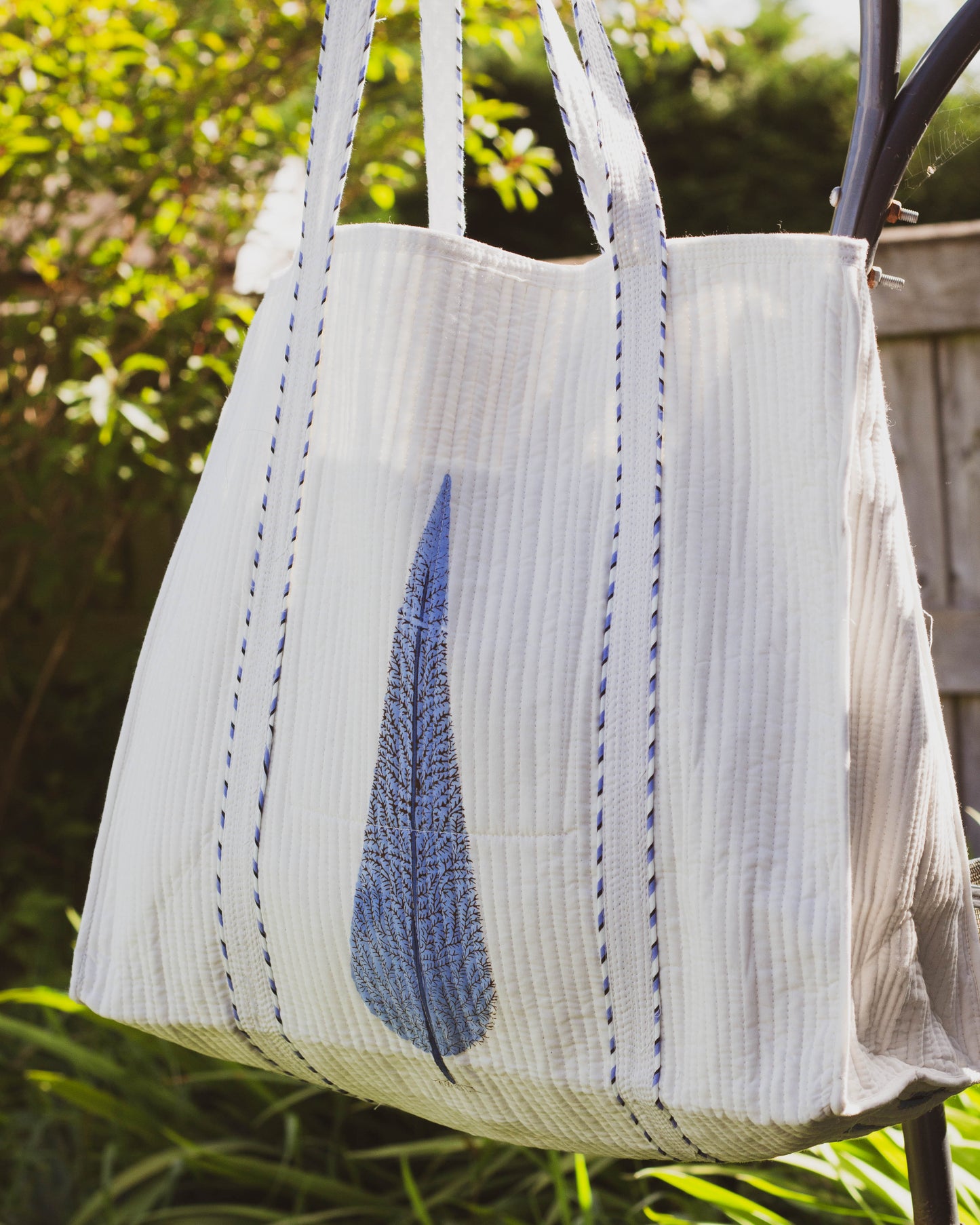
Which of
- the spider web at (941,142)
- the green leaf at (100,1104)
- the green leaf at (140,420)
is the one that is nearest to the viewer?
the spider web at (941,142)

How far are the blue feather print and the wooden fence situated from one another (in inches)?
63.7

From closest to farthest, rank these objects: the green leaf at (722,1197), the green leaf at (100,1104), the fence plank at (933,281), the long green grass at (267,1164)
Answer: the green leaf at (722,1197), the long green grass at (267,1164), the green leaf at (100,1104), the fence plank at (933,281)

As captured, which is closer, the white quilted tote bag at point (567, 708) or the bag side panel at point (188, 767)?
the white quilted tote bag at point (567, 708)

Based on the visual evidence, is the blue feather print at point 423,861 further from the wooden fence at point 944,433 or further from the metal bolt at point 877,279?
the wooden fence at point 944,433

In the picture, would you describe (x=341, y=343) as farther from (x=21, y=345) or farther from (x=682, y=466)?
(x=21, y=345)

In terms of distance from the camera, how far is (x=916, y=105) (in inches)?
26.1

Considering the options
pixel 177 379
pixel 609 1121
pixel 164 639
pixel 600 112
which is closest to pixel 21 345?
pixel 177 379

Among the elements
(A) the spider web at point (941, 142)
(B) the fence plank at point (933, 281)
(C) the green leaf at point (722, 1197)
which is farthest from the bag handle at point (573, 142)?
(B) the fence plank at point (933, 281)

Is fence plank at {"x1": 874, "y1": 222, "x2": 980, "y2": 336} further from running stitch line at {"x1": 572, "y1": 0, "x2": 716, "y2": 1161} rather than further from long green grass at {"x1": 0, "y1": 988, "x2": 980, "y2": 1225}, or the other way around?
running stitch line at {"x1": 572, "y1": 0, "x2": 716, "y2": 1161}

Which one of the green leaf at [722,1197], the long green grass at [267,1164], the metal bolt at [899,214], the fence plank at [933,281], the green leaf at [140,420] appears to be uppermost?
the fence plank at [933,281]

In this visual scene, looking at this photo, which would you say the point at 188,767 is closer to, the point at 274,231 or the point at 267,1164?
the point at 267,1164

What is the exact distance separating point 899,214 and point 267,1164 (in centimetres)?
140

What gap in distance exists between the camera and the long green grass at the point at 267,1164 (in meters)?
1.38

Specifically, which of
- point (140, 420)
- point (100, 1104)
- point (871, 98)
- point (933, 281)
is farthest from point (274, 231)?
point (871, 98)
